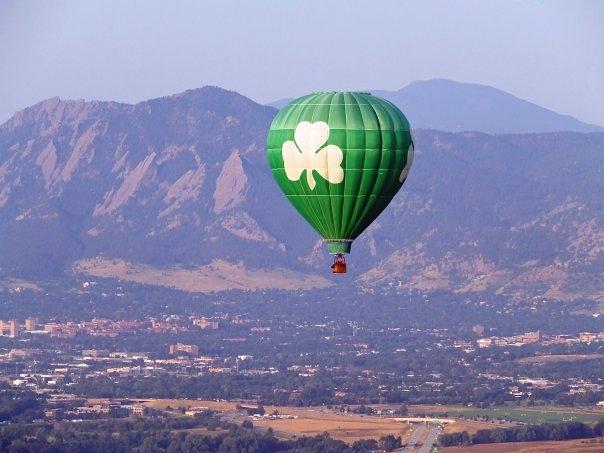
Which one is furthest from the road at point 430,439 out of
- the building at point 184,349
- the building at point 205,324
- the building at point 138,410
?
the building at point 205,324

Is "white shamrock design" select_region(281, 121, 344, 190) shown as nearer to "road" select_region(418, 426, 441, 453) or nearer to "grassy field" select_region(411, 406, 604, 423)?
"road" select_region(418, 426, 441, 453)

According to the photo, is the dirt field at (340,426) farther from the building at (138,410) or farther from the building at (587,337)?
the building at (587,337)

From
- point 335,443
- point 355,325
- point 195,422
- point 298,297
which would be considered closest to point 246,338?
point 355,325

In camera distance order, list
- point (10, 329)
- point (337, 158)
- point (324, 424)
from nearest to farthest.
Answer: point (337, 158), point (324, 424), point (10, 329)

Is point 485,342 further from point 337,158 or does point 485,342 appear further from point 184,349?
point 337,158

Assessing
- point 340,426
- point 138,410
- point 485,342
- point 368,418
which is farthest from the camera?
point 485,342

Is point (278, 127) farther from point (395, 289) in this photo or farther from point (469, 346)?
point (395, 289)

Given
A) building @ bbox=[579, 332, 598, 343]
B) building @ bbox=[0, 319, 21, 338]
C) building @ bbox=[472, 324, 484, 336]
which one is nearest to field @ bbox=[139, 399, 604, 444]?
building @ bbox=[579, 332, 598, 343]

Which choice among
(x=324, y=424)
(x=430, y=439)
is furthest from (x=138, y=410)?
(x=430, y=439)
